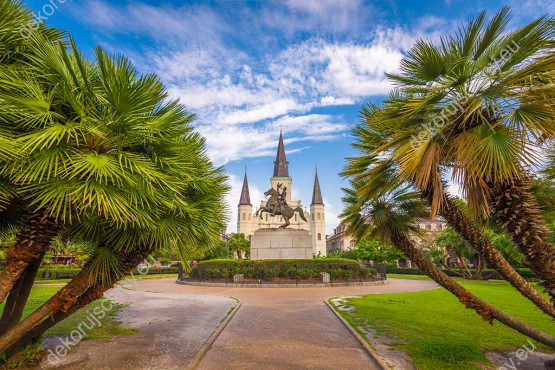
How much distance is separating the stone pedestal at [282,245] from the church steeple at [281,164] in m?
79.4

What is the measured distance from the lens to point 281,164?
106312mm

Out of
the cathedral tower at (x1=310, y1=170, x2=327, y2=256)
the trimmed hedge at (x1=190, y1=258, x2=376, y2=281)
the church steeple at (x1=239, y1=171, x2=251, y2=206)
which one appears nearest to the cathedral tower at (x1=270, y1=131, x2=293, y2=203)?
the church steeple at (x1=239, y1=171, x2=251, y2=206)

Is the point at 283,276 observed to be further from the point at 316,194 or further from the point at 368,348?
the point at 316,194

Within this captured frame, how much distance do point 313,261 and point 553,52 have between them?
2166 cm

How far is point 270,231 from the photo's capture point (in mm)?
27297

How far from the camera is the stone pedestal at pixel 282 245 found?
26.5m

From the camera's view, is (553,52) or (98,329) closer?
(553,52)

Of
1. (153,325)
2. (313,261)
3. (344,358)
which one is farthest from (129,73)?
Result: (313,261)

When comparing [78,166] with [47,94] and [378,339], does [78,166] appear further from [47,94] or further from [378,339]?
[378,339]

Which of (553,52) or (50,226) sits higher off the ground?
(553,52)

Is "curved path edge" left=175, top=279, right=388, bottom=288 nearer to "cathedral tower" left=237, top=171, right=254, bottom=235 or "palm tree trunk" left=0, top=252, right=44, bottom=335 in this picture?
"palm tree trunk" left=0, top=252, right=44, bottom=335

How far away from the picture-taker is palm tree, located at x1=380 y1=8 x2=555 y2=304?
4.01 meters

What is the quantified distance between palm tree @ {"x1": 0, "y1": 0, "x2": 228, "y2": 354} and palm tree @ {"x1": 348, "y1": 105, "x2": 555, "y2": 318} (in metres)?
3.11

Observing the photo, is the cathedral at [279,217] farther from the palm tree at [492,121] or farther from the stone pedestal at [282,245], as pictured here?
the palm tree at [492,121]
